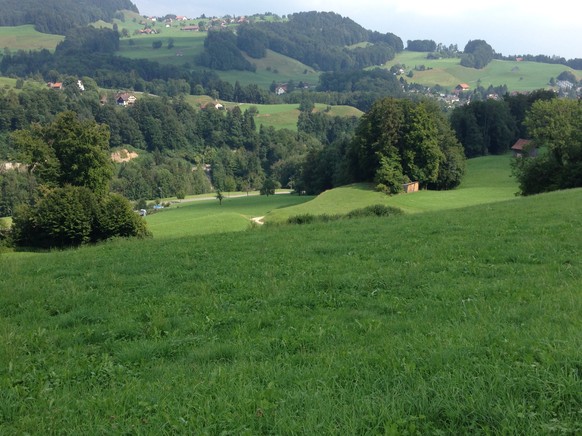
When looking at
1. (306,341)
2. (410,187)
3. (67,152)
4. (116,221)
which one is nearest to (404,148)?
(410,187)

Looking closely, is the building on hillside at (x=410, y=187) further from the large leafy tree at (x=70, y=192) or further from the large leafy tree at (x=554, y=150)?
the large leafy tree at (x=70, y=192)

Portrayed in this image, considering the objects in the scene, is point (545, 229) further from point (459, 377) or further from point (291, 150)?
point (291, 150)

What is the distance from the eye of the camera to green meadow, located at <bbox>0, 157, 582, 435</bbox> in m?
4.98

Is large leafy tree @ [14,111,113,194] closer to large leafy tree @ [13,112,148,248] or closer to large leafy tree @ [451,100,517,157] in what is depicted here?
large leafy tree @ [13,112,148,248]

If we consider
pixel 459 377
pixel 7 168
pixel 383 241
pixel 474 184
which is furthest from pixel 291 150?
pixel 459 377

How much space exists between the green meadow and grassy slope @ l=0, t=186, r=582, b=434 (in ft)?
0.09

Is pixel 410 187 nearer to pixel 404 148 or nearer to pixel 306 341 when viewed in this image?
pixel 404 148

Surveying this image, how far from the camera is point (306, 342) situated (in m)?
7.76

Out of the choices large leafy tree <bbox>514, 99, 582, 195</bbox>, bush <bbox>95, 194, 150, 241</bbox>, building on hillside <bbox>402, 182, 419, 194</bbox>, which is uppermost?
large leafy tree <bbox>514, 99, 582, 195</bbox>

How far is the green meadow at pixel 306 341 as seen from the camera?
4.98 metres

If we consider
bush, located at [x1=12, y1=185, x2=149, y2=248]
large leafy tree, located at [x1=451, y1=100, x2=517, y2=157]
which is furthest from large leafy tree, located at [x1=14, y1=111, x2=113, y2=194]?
large leafy tree, located at [x1=451, y1=100, x2=517, y2=157]

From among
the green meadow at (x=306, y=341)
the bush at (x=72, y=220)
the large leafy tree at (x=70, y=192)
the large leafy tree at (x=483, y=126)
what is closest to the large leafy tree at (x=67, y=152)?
the large leafy tree at (x=70, y=192)

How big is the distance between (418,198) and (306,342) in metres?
60.7

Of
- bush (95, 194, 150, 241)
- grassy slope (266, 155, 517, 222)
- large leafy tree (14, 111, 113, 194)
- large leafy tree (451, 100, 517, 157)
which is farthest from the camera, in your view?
large leafy tree (451, 100, 517, 157)
